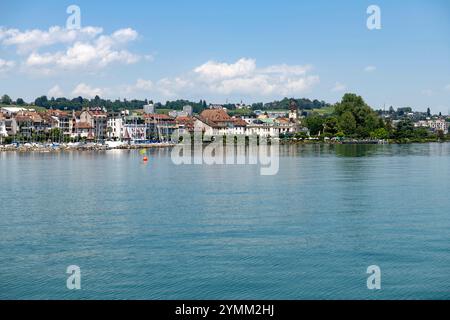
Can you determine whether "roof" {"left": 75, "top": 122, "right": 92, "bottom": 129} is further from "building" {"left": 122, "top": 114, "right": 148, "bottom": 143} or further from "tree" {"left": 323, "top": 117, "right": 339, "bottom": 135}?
"tree" {"left": 323, "top": 117, "right": 339, "bottom": 135}

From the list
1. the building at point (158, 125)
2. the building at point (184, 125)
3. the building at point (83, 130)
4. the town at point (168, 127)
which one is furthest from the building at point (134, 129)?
the building at point (184, 125)

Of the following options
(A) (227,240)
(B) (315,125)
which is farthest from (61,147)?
(A) (227,240)

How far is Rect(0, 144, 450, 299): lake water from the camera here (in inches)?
410

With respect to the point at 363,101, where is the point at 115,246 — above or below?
below

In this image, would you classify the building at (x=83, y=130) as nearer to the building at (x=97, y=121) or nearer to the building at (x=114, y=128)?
the building at (x=97, y=121)

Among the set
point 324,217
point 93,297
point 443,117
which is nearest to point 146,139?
point 324,217

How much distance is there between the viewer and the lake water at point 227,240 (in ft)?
34.1

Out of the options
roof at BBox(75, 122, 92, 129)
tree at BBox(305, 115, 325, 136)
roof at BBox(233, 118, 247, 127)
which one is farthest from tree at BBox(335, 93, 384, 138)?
roof at BBox(75, 122, 92, 129)

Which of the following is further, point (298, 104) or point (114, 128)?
point (298, 104)

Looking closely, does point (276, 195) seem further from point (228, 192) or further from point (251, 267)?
point (251, 267)

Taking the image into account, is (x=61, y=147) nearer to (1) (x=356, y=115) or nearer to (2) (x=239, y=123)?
(1) (x=356, y=115)

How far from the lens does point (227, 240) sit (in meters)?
13.1
